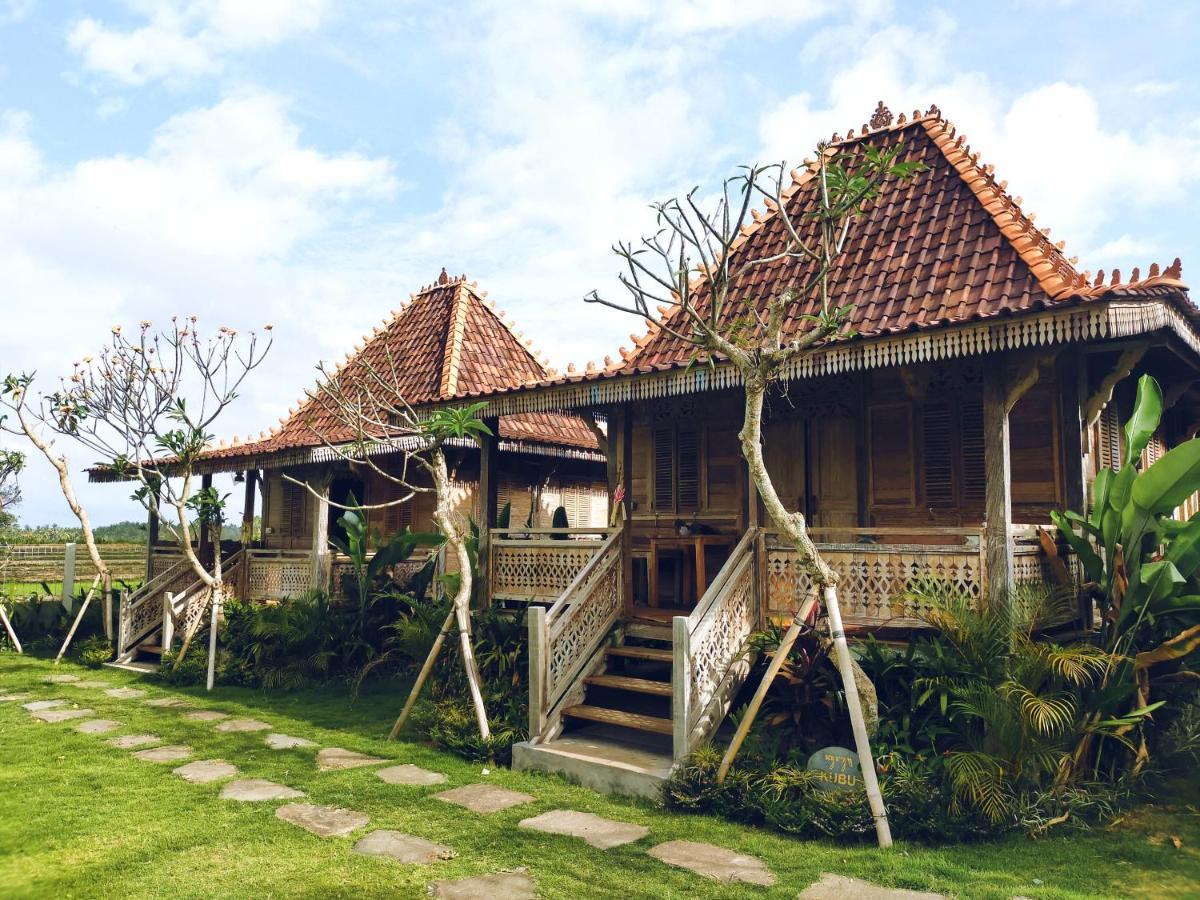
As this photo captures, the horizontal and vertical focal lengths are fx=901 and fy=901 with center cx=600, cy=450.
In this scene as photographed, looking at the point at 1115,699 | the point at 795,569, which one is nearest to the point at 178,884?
the point at 795,569

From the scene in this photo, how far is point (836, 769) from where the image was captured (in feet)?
20.1

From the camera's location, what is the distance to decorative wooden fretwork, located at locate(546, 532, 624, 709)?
816 centimetres

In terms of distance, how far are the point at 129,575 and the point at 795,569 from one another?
27893 millimetres

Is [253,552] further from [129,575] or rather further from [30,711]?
[129,575]

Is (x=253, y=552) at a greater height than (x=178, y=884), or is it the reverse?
(x=253, y=552)

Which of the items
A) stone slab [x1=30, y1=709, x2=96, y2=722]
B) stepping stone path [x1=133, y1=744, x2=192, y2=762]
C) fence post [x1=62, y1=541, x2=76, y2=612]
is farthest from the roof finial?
fence post [x1=62, y1=541, x2=76, y2=612]

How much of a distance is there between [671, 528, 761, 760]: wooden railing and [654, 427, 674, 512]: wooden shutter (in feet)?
9.14

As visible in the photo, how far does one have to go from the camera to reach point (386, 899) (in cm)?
481

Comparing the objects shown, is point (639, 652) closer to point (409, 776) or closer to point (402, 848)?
point (409, 776)

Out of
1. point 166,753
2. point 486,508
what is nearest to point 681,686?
point 486,508

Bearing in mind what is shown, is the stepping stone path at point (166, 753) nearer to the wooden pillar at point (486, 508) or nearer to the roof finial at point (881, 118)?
the wooden pillar at point (486, 508)

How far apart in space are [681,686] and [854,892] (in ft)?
7.32

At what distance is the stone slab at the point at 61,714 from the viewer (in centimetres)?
1009

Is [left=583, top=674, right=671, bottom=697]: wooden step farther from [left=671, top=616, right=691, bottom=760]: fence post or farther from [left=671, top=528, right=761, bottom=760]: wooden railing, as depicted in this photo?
[left=671, top=616, right=691, bottom=760]: fence post
